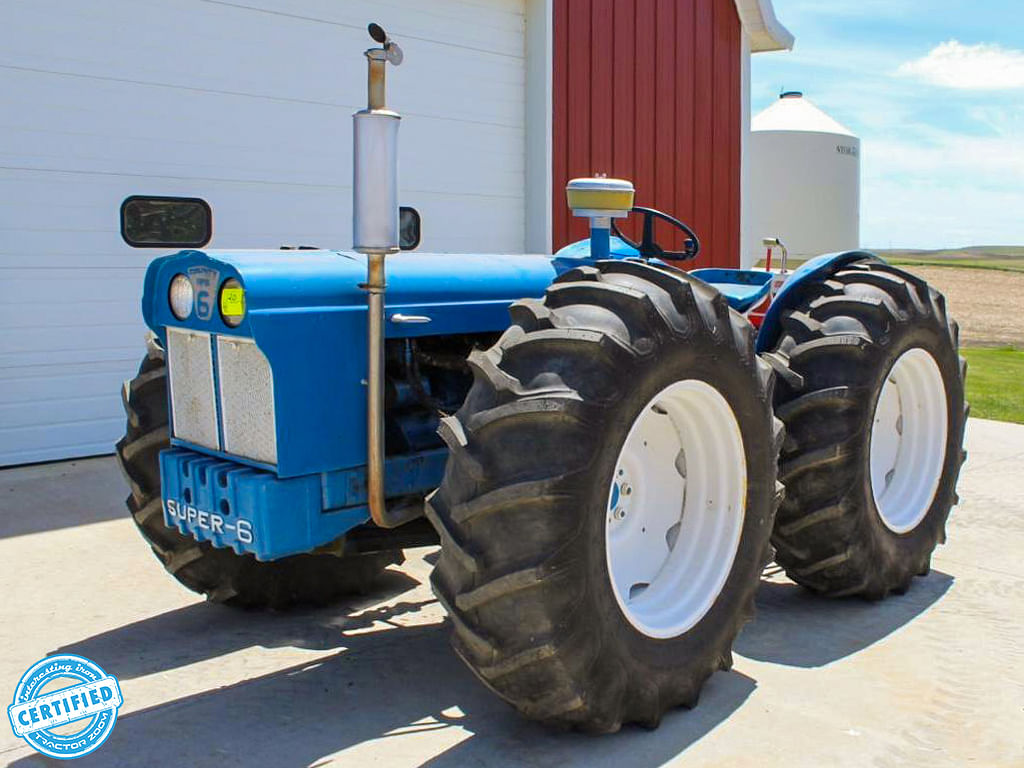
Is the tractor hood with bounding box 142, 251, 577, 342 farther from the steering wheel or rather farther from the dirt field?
the dirt field

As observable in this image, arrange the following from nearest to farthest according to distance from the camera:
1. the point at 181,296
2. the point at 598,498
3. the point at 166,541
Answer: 1. the point at 598,498
2. the point at 181,296
3. the point at 166,541

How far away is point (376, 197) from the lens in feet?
9.73

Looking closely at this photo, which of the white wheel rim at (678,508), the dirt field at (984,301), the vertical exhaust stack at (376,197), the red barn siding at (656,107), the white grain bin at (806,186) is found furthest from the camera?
the dirt field at (984,301)

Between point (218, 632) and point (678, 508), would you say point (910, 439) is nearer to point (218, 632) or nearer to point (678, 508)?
point (678, 508)

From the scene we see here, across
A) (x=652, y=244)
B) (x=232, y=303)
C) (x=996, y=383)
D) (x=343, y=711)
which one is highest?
(x=652, y=244)

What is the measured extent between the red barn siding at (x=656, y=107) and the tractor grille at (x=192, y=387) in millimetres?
6023

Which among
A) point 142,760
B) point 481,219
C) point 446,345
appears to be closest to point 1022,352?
point 481,219

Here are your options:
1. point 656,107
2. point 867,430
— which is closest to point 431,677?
point 867,430

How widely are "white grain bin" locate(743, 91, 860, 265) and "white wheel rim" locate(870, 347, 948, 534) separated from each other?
9.41 metres

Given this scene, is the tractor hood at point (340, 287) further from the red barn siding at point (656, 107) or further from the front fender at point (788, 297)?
the red barn siding at point (656, 107)

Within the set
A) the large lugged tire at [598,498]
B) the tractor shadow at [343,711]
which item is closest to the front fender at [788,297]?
the large lugged tire at [598,498]

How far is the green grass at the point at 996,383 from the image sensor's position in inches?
386

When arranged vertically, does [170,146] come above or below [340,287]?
above

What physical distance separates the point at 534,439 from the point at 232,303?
1.02 metres
